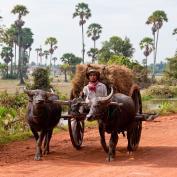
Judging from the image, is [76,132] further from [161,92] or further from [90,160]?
[161,92]

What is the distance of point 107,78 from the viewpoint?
1223cm

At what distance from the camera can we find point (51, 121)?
11805mm

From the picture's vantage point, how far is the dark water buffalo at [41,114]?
A: 35.8ft

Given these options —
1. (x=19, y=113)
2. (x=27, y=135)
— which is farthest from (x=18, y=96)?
(x=27, y=135)

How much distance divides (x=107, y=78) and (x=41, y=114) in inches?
85.0

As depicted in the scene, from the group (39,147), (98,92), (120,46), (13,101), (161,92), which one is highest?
(120,46)

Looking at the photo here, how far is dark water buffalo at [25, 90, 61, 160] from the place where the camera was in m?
10.9

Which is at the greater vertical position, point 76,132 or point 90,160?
point 76,132

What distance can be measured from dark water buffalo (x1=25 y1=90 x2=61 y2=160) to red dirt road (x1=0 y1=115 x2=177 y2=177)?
50 cm

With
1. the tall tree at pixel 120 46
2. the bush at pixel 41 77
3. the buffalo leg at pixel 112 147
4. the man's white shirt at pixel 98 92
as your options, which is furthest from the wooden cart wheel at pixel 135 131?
the tall tree at pixel 120 46

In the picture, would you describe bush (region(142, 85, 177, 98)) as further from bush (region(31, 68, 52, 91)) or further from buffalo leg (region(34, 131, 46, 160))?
buffalo leg (region(34, 131, 46, 160))

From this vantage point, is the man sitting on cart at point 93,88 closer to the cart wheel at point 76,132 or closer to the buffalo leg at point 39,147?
the buffalo leg at point 39,147

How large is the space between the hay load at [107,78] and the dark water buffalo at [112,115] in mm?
747

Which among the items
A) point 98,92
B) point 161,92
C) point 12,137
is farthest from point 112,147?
point 161,92
